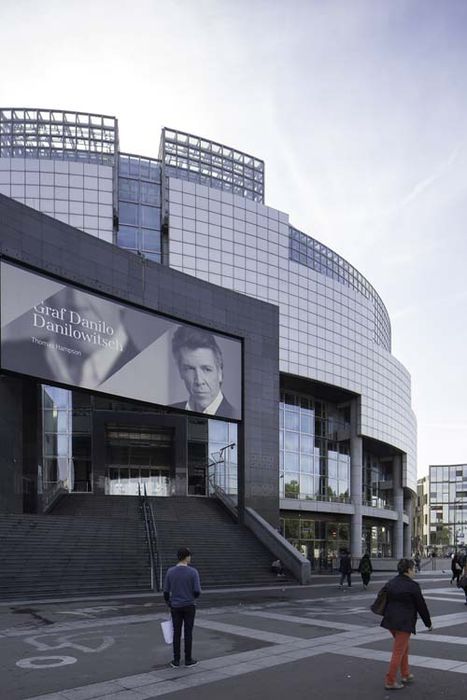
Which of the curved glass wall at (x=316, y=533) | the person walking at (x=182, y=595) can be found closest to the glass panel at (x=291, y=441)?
the curved glass wall at (x=316, y=533)

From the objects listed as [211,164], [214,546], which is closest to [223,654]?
[214,546]

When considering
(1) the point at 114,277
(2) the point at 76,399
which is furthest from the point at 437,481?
(1) the point at 114,277

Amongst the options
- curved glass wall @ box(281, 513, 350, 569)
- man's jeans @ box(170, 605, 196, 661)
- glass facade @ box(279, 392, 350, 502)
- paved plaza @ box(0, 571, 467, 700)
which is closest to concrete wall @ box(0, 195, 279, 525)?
paved plaza @ box(0, 571, 467, 700)

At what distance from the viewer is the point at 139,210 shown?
58.7 meters

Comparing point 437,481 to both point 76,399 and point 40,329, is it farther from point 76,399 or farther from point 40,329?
point 40,329

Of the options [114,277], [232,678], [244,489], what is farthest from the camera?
[244,489]

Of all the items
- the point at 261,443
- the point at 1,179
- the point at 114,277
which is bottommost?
the point at 261,443

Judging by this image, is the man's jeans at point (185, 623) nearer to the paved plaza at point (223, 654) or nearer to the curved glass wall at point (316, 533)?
the paved plaza at point (223, 654)

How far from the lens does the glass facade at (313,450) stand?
61219 mm

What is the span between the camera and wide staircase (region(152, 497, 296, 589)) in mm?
28492

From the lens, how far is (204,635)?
13.8 m

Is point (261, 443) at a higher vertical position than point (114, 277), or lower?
lower

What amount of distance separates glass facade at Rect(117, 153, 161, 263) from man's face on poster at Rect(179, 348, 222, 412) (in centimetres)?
2370

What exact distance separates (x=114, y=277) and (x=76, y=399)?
18919mm
